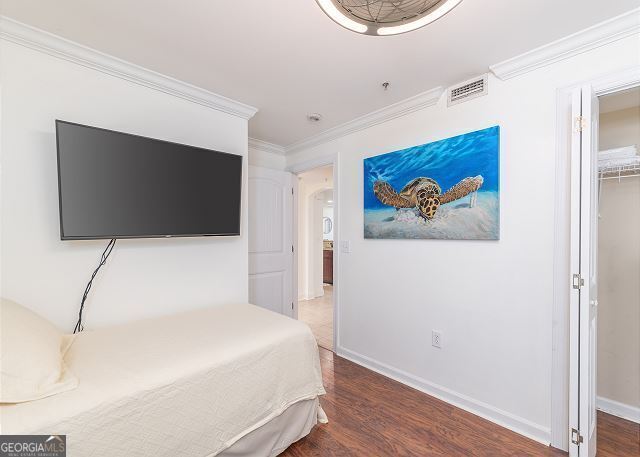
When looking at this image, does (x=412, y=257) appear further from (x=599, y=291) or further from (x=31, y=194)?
(x=31, y=194)

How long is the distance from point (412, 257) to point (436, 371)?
948mm

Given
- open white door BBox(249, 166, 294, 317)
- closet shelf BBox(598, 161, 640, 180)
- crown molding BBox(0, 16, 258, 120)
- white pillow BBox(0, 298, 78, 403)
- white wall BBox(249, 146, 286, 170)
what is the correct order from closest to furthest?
white pillow BBox(0, 298, 78, 403), crown molding BBox(0, 16, 258, 120), closet shelf BBox(598, 161, 640, 180), open white door BBox(249, 166, 294, 317), white wall BBox(249, 146, 286, 170)

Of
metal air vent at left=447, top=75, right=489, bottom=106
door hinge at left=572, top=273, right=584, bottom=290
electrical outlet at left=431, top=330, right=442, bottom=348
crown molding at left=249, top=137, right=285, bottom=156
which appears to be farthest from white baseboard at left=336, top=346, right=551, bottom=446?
crown molding at left=249, top=137, right=285, bottom=156

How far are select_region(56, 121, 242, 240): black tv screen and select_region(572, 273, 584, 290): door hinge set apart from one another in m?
2.32

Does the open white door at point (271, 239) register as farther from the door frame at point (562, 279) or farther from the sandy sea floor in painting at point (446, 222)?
the door frame at point (562, 279)

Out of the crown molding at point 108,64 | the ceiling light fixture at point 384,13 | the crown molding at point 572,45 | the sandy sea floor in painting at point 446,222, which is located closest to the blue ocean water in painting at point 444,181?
the sandy sea floor in painting at point 446,222

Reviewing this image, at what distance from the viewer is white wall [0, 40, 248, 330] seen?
161 cm

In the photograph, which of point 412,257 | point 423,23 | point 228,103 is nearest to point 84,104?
point 228,103

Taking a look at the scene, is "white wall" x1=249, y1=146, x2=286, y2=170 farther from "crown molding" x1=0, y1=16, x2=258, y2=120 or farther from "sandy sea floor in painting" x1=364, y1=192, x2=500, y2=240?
"sandy sea floor in painting" x1=364, y1=192, x2=500, y2=240

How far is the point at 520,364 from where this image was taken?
190 centimetres

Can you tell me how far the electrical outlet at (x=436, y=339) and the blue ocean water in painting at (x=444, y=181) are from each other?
791 millimetres

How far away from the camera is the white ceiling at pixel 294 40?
147 centimetres

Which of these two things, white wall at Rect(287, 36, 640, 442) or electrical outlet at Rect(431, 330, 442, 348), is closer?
white wall at Rect(287, 36, 640, 442)

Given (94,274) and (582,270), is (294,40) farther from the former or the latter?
(582,270)
